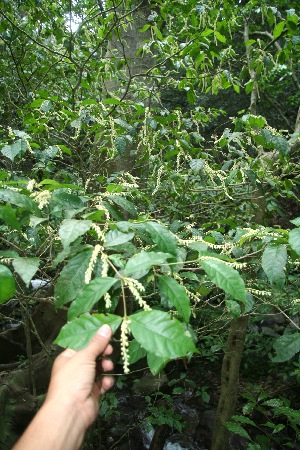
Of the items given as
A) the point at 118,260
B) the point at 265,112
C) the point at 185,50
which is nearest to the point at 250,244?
the point at 118,260

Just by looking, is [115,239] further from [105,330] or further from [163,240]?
[105,330]

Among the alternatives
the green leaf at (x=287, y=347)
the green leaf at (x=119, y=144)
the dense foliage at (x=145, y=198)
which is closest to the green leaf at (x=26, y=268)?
the dense foliage at (x=145, y=198)

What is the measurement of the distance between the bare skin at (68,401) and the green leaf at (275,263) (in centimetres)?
51

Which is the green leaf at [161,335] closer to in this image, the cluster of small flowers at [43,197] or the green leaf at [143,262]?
the green leaf at [143,262]

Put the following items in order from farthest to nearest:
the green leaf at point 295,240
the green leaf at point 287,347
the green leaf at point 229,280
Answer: the green leaf at point 287,347
the green leaf at point 295,240
the green leaf at point 229,280

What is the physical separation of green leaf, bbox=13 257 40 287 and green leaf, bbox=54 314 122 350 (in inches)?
6.6

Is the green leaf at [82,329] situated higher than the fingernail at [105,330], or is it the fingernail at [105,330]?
the green leaf at [82,329]

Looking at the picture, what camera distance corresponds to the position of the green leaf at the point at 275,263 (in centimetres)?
102

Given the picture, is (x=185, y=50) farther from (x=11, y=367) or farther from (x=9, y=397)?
(x=11, y=367)

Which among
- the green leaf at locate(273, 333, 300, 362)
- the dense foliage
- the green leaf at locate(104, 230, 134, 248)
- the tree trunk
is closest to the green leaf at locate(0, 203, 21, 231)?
the dense foliage

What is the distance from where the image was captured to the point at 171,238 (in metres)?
0.95

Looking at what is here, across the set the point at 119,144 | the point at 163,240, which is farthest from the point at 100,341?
the point at 119,144

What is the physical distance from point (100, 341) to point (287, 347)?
2.39ft

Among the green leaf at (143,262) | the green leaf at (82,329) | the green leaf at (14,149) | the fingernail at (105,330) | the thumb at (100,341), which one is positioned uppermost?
the green leaf at (14,149)
